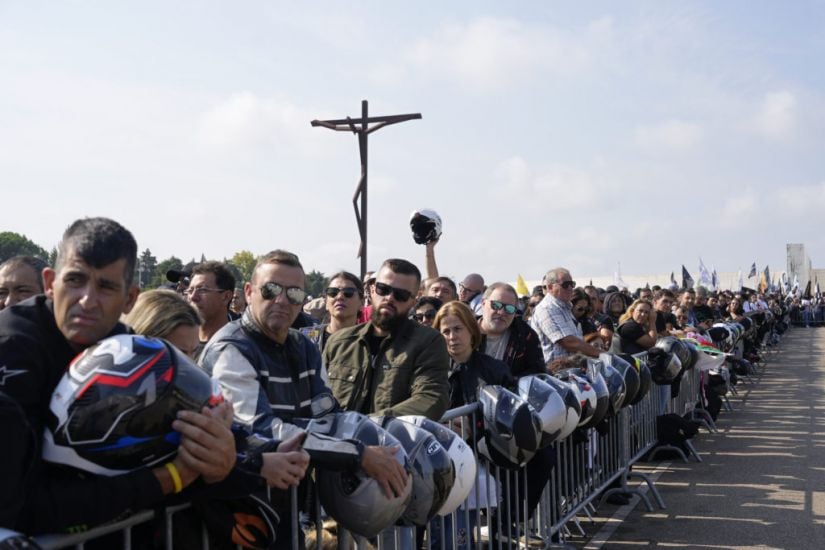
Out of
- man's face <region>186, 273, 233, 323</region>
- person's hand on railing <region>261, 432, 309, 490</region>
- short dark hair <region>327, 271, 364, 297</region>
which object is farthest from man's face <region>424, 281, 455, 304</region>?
Answer: person's hand on railing <region>261, 432, 309, 490</region>

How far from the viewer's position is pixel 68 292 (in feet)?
7.61

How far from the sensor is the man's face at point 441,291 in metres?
7.78

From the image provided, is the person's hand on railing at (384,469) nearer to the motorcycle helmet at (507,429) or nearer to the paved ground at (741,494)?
the motorcycle helmet at (507,429)

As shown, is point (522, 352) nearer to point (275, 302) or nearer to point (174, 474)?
point (275, 302)

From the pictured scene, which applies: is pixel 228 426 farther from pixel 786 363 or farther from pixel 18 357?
pixel 786 363

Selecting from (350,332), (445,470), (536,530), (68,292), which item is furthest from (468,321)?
(68,292)

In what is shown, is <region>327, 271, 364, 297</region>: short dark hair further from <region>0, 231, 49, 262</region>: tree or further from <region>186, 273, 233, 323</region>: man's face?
<region>0, 231, 49, 262</region>: tree

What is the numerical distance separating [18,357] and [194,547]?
87cm

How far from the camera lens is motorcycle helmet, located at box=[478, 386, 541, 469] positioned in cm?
471

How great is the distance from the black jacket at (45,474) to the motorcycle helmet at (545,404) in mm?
3050

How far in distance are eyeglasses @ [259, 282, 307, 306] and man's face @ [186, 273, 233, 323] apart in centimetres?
179

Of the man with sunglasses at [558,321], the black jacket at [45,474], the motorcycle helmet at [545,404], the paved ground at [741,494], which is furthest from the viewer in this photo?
the man with sunglasses at [558,321]

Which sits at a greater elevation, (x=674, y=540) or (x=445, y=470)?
(x=445, y=470)

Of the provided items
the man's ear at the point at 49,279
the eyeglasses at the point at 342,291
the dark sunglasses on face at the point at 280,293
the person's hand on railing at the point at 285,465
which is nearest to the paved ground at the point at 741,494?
the eyeglasses at the point at 342,291
